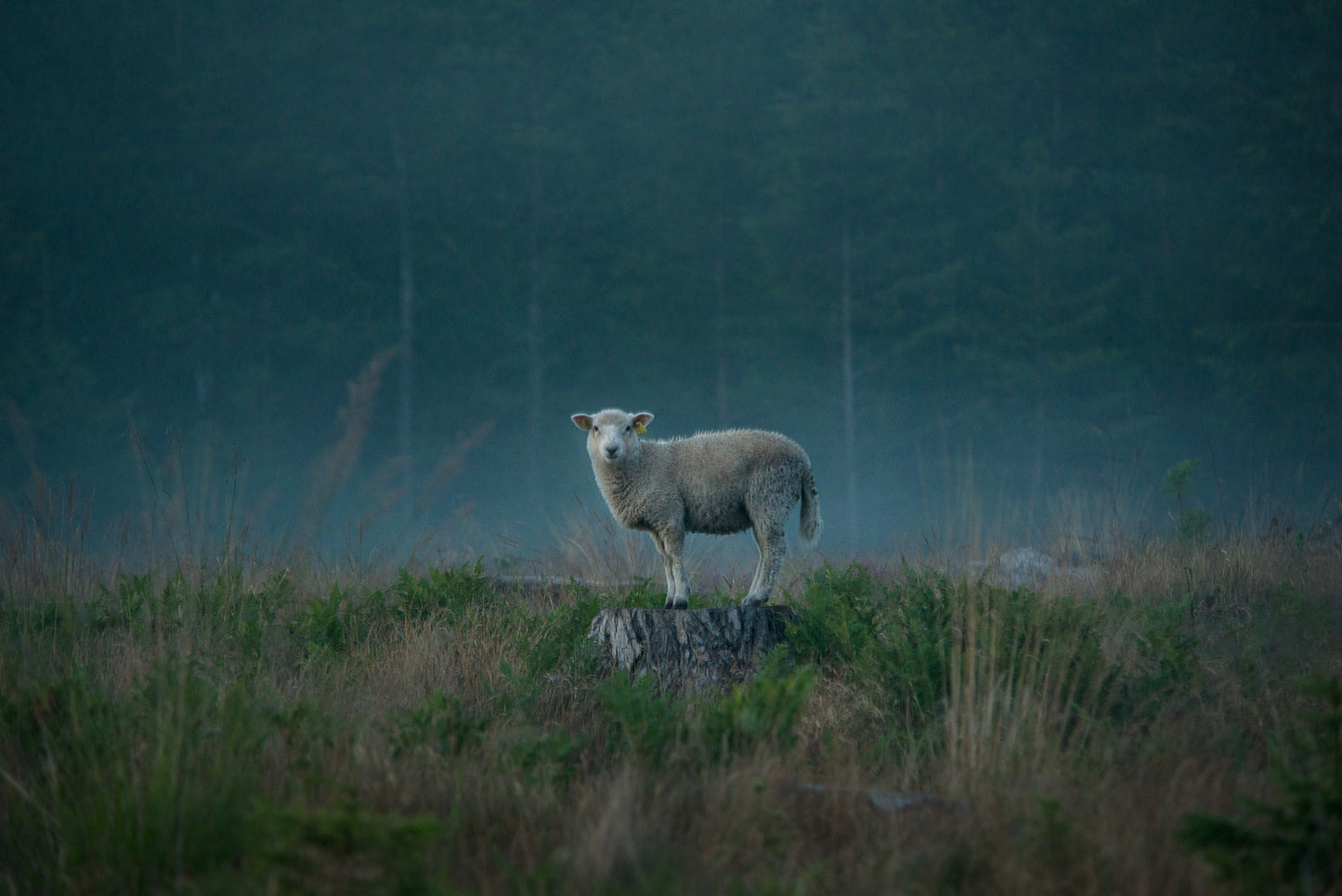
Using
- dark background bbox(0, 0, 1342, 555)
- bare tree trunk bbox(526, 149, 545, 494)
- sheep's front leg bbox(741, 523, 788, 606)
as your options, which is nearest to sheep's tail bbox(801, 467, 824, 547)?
sheep's front leg bbox(741, 523, 788, 606)

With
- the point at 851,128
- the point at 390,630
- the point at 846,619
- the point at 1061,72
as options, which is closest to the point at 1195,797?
Result: the point at 846,619

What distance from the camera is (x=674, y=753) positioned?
3516 mm

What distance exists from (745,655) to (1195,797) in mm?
2528

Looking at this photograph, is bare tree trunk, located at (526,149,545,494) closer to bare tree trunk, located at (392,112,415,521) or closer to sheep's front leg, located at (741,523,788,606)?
bare tree trunk, located at (392,112,415,521)

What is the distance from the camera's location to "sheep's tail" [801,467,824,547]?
653 cm

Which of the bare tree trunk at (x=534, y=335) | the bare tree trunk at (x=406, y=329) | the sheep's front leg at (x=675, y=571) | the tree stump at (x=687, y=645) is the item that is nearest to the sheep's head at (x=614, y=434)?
the sheep's front leg at (x=675, y=571)

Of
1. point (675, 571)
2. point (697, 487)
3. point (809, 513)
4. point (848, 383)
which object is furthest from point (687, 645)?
point (848, 383)

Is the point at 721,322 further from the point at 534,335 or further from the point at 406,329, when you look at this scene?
the point at 406,329

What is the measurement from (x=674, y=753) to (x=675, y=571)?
2.48 meters

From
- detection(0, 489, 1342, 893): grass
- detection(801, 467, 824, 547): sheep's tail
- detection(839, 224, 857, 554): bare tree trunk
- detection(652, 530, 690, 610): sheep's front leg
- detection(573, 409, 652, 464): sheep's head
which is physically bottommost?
detection(0, 489, 1342, 893): grass

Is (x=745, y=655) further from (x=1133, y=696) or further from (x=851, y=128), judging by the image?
(x=851, y=128)

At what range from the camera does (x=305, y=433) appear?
2567cm

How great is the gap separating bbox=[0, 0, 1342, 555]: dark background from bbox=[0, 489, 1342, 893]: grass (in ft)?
61.0

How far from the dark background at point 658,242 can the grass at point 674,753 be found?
18581 millimetres
